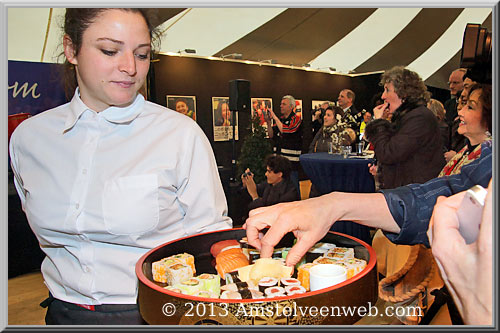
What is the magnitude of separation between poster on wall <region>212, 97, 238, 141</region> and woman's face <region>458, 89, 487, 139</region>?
89 centimetres

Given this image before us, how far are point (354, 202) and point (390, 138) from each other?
3.90ft

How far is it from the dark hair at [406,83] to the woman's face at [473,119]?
2.21ft

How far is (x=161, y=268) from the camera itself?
54 centimetres

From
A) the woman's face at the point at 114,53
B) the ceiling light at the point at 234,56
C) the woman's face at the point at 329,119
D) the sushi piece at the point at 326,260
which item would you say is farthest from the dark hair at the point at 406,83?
the sushi piece at the point at 326,260

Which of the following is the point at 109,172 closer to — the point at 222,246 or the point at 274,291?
the point at 222,246

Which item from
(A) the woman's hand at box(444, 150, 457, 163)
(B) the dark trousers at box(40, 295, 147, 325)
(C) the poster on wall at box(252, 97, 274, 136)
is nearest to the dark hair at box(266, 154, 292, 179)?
(C) the poster on wall at box(252, 97, 274, 136)

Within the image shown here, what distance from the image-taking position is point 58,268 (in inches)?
32.0

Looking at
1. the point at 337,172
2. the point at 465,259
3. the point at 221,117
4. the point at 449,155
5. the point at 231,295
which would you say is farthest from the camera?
the point at 337,172

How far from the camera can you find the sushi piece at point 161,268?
1.72 feet

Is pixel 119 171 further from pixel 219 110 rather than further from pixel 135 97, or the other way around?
pixel 219 110

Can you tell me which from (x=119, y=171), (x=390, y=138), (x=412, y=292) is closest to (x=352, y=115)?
(x=390, y=138)

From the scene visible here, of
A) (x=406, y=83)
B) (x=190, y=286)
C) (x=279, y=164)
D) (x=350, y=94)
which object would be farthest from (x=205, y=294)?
(x=406, y=83)

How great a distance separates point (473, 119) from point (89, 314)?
959mm

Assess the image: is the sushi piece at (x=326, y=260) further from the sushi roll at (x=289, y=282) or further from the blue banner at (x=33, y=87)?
the blue banner at (x=33, y=87)
